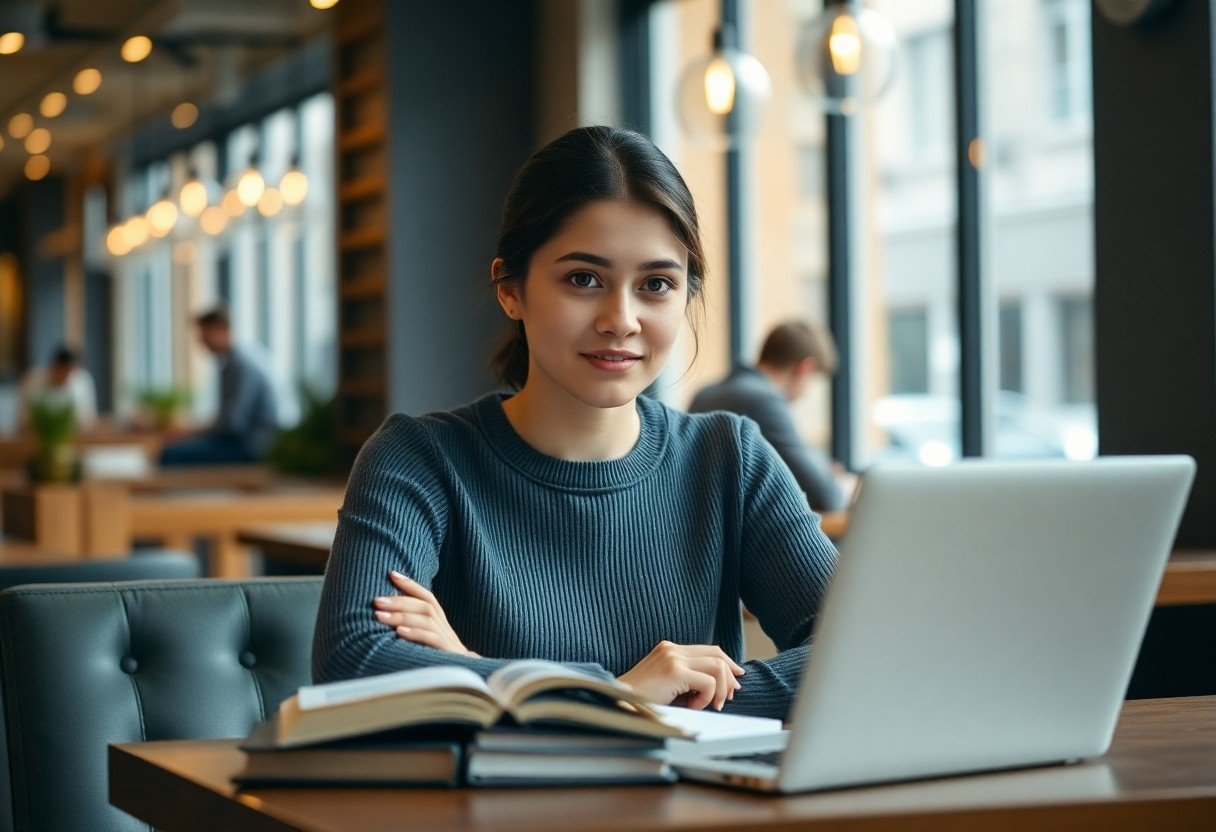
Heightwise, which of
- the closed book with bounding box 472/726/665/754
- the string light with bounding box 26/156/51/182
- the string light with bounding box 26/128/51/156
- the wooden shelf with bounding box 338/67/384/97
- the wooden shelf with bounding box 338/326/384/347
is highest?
the string light with bounding box 26/156/51/182

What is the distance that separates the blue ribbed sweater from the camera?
1.62m

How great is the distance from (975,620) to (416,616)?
1.87ft

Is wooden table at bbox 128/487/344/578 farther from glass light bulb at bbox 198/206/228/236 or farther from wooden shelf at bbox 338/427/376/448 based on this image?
glass light bulb at bbox 198/206/228/236

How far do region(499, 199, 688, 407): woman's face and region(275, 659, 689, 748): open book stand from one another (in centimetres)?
49

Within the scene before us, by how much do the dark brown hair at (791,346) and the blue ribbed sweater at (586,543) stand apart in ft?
9.14

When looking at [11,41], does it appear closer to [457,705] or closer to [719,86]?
[719,86]

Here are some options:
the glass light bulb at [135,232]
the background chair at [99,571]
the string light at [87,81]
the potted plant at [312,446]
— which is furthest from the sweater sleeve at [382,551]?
the glass light bulb at [135,232]

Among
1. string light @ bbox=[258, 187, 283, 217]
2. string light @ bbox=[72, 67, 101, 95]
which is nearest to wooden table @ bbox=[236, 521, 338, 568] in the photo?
string light @ bbox=[258, 187, 283, 217]

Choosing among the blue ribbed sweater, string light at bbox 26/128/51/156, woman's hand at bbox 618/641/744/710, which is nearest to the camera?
woman's hand at bbox 618/641/744/710

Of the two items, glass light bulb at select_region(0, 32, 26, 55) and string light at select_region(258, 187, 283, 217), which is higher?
glass light bulb at select_region(0, 32, 26, 55)

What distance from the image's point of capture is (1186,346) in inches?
136

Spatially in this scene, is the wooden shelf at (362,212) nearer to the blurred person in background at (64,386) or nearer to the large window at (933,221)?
the large window at (933,221)

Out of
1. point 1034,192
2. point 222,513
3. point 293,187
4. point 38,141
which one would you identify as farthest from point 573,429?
point 38,141

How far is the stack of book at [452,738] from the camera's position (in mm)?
1132
